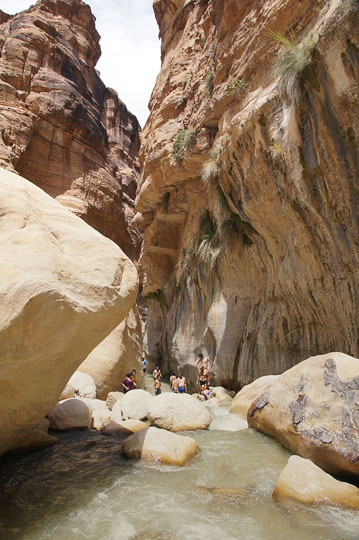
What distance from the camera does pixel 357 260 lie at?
6695mm

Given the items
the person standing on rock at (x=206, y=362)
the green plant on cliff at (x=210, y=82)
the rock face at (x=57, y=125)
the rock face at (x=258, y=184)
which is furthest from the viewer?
the rock face at (x=57, y=125)

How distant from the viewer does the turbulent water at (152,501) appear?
9.71 ft

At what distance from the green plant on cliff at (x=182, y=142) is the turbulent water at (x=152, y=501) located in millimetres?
10960

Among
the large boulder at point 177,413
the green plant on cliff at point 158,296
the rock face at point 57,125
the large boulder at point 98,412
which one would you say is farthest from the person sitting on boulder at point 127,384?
the rock face at point 57,125

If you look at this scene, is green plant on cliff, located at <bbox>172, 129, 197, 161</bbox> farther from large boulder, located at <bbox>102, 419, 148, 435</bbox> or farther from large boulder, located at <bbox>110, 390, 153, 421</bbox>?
large boulder, located at <bbox>102, 419, 148, 435</bbox>

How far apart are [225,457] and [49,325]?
11.0 feet

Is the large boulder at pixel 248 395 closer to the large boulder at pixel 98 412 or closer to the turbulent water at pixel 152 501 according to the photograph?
the turbulent water at pixel 152 501

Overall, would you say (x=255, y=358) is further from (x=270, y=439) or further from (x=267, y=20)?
(x=267, y=20)

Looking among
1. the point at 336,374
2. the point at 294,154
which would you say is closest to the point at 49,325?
the point at 336,374

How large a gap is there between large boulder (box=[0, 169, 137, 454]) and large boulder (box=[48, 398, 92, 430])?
1.41 metres

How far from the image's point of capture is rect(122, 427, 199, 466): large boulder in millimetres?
4566

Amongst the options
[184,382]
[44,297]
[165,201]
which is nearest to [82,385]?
[184,382]

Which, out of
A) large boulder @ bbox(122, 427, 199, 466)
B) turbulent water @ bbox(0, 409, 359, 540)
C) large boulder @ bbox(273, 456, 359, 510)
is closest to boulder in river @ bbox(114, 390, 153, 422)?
turbulent water @ bbox(0, 409, 359, 540)

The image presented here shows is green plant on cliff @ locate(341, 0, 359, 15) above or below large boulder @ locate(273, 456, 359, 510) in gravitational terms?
above
